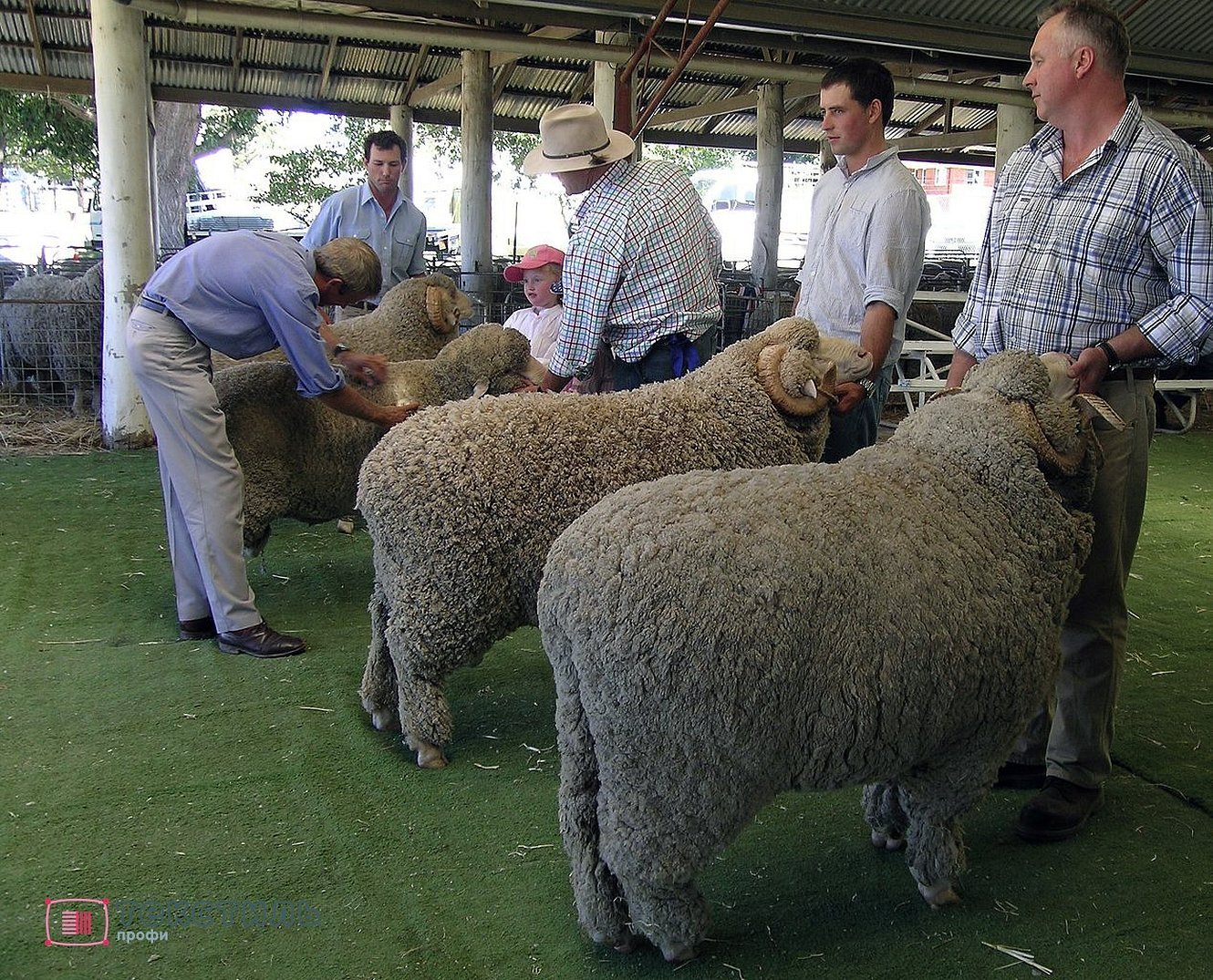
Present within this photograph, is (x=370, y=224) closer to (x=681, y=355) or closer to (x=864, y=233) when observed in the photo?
(x=681, y=355)

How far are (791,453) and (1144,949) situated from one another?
5.37 ft

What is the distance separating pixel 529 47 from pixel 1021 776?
8696 millimetres

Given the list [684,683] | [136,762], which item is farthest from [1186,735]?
Answer: [136,762]

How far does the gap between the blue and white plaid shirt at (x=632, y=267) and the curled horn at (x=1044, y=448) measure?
1.64m

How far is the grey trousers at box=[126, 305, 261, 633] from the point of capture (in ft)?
13.2

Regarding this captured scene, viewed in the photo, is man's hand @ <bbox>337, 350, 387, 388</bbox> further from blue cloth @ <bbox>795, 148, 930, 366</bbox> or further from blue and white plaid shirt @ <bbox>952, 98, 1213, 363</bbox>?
blue and white plaid shirt @ <bbox>952, 98, 1213, 363</bbox>

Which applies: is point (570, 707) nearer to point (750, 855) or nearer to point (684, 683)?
point (684, 683)

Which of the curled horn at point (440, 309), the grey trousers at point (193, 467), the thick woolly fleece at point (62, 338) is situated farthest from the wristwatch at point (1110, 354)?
the thick woolly fleece at point (62, 338)

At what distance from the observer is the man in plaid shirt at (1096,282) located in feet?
8.93

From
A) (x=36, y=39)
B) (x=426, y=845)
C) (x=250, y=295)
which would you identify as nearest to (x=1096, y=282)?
(x=426, y=845)

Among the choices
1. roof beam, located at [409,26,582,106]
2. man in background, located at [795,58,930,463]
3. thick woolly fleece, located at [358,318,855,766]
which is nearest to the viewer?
thick woolly fleece, located at [358,318,855,766]

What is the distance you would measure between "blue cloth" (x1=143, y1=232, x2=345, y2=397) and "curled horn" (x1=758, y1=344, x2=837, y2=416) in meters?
1.71

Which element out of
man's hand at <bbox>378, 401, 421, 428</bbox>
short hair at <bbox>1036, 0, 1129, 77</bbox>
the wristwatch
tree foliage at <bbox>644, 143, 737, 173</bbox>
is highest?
tree foliage at <bbox>644, 143, 737, 173</bbox>

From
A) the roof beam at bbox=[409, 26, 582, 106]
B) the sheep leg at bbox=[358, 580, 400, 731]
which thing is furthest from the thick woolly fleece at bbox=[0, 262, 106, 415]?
the sheep leg at bbox=[358, 580, 400, 731]
